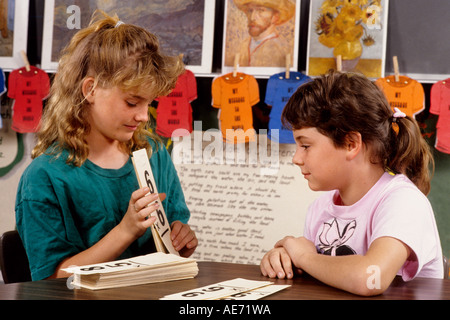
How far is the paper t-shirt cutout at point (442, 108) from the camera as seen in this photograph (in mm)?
1863

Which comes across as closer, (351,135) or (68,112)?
(351,135)

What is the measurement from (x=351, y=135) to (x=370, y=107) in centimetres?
7

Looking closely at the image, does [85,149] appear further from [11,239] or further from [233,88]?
[233,88]

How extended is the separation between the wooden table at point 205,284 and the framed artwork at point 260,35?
3.76ft

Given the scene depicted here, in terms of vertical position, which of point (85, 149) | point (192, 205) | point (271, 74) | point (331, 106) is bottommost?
point (192, 205)

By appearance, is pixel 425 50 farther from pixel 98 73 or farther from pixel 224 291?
pixel 224 291

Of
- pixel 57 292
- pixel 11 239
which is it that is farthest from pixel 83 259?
pixel 57 292

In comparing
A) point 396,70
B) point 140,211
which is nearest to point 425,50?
point 396,70

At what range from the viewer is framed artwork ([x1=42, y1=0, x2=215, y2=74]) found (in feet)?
6.70

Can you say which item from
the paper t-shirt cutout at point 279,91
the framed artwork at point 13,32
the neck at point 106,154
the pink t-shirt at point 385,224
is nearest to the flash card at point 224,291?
the pink t-shirt at point 385,224

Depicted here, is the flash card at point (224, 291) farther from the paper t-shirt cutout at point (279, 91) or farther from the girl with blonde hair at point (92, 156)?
the paper t-shirt cutout at point (279, 91)
